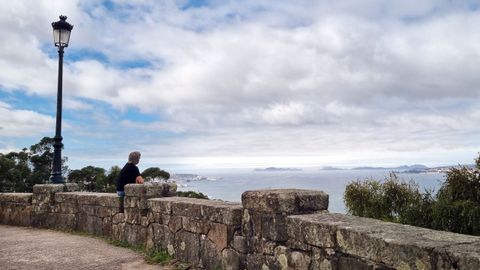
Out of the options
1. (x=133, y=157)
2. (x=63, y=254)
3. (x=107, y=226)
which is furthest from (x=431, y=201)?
(x=63, y=254)

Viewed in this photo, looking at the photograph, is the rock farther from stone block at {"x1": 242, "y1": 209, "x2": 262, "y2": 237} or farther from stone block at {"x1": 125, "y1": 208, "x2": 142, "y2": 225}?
stone block at {"x1": 242, "y1": 209, "x2": 262, "y2": 237}

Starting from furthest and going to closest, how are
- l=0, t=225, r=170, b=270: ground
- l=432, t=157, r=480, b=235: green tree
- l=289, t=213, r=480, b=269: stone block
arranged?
1. l=432, t=157, r=480, b=235: green tree
2. l=0, t=225, r=170, b=270: ground
3. l=289, t=213, r=480, b=269: stone block

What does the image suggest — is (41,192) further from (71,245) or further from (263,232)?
(263,232)

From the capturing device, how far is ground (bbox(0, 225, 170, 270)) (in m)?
6.50

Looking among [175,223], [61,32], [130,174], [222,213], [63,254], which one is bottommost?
[63,254]

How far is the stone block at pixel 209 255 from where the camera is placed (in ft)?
18.5

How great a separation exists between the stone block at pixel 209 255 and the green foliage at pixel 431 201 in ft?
25.4

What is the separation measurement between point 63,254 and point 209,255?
2834 millimetres

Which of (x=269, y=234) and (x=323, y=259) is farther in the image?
(x=269, y=234)

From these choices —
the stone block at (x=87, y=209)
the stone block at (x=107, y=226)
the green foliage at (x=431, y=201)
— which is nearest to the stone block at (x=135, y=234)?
the stone block at (x=107, y=226)

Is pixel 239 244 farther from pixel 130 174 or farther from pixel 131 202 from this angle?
pixel 130 174

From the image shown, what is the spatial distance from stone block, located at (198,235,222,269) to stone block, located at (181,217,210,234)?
107 millimetres

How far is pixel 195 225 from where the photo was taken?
6.15 m

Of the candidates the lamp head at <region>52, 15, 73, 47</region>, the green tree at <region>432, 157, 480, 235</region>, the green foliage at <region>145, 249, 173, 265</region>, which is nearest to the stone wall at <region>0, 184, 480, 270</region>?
the green foliage at <region>145, 249, 173, 265</region>
